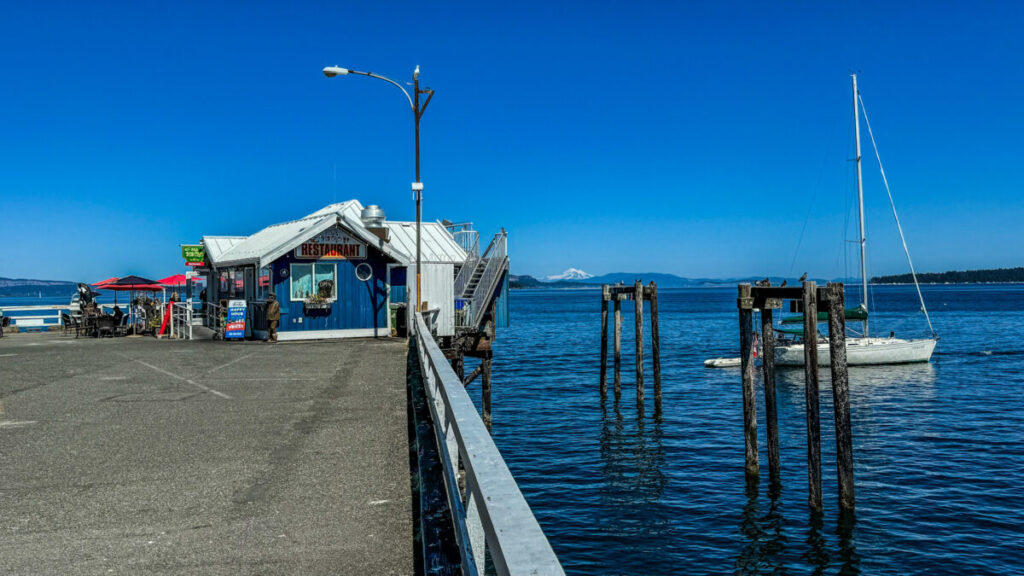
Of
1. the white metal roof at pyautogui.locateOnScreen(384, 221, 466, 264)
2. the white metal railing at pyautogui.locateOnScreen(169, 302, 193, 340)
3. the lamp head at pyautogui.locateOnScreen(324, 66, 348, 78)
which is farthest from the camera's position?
the white metal roof at pyautogui.locateOnScreen(384, 221, 466, 264)

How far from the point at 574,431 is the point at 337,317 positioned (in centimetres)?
870

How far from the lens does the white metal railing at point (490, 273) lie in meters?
28.0

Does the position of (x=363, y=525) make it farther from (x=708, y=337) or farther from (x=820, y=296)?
(x=708, y=337)

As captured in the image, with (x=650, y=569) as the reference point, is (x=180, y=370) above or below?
above

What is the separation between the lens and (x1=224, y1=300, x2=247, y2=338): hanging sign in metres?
24.8

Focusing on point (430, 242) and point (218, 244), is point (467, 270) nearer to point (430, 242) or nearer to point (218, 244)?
point (430, 242)

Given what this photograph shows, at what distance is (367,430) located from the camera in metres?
9.36

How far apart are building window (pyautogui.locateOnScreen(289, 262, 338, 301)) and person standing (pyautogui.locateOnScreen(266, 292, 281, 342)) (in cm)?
67

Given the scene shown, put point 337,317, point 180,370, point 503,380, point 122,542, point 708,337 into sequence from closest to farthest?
point 122,542
point 180,370
point 337,317
point 503,380
point 708,337

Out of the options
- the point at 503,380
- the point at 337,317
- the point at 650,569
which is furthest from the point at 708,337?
the point at 650,569

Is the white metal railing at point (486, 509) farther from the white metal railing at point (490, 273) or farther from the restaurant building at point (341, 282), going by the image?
the white metal railing at point (490, 273)

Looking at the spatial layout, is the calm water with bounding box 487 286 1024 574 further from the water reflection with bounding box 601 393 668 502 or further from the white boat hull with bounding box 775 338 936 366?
the white boat hull with bounding box 775 338 936 366

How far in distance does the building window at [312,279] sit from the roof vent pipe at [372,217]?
106 inches

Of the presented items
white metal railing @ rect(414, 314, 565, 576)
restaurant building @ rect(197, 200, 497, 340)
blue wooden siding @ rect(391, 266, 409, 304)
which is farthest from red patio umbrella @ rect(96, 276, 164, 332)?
white metal railing @ rect(414, 314, 565, 576)
